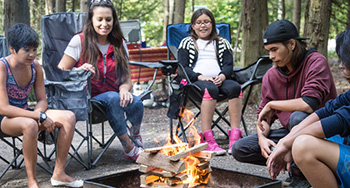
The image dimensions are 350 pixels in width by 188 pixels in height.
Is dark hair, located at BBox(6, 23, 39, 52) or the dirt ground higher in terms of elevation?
dark hair, located at BBox(6, 23, 39, 52)

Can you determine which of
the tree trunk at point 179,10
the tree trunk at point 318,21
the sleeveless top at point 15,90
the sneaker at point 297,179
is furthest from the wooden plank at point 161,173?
the tree trunk at point 179,10

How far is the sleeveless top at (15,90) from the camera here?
3096 millimetres

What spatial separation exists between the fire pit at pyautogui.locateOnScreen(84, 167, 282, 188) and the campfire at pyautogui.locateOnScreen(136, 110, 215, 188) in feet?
0.53

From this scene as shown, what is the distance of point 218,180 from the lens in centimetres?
287

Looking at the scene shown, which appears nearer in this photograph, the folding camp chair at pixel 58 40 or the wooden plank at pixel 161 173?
the wooden plank at pixel 161 173

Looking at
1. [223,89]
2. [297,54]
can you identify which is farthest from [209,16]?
[297,54]

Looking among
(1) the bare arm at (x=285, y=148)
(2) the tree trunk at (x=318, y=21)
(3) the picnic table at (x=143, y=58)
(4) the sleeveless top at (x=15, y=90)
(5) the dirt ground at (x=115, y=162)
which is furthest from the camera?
(3) the picnic table at (x=143, y=58)

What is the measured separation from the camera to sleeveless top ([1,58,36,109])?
10.2 ft

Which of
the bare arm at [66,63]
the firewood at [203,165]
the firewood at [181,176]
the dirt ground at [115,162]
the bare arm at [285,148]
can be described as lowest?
the dirt ground at [115,162]

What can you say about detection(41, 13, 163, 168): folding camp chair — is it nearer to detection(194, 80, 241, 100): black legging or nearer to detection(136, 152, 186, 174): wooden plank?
detection(194, 80, 241, 100): black legging

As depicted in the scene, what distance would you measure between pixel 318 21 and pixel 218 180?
12.5ft

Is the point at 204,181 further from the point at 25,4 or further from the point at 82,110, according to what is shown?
the point at 25,4

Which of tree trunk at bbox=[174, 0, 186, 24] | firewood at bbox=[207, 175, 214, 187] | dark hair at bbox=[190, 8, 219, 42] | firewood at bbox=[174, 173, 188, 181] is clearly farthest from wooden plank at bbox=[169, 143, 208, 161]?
tree trunk at bbox=[174, 0, 186, 24]

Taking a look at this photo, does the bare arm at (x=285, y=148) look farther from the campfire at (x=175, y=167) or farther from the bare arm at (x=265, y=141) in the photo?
the campfire at (x=175, y=167)
